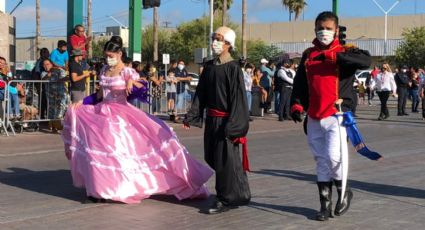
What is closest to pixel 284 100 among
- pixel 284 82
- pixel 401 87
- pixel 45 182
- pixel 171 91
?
pixel 284 82

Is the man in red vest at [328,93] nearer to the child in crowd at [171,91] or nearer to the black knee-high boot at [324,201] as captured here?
the black knee-high boot at [324,201]

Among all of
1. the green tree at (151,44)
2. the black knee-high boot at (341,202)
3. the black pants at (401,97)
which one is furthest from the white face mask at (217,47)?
the green tree at (151,44)

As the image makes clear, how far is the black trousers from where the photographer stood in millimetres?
6832

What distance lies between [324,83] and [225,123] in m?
1.13

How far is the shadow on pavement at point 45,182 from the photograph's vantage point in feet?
26.3

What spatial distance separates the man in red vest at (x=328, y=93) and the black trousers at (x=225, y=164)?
0.85m

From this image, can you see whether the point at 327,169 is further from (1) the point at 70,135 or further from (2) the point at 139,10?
(2) the point at 139,10

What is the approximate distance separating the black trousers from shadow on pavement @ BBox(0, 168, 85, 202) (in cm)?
179

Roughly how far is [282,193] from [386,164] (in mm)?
3275

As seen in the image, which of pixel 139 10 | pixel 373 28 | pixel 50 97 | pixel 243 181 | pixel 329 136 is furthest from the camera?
pixel 373 28

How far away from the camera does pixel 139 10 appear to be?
17719mm

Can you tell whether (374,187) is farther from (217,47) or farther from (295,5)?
(295,5)

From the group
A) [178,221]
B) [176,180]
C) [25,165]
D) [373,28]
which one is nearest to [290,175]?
[176,180]

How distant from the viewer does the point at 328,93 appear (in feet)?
20.9
